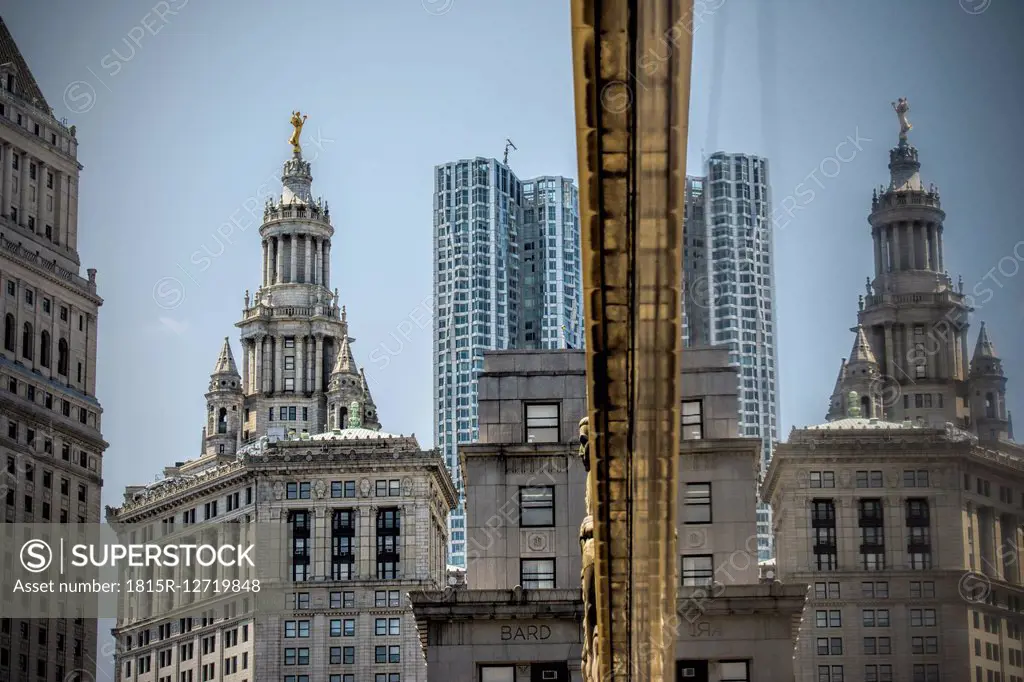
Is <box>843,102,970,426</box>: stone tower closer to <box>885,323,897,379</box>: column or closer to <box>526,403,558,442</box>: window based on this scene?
<box>885,323,897,379</box>: column

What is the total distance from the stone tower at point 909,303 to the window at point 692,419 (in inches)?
3933

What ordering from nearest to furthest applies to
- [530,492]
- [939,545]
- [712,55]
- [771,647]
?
[771,647]
[530,492]
[712,55]
[939,545]

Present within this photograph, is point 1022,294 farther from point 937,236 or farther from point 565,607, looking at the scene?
point 565,607

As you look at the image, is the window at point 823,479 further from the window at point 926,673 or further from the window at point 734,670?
the window at point 734,670

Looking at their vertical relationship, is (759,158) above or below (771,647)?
above

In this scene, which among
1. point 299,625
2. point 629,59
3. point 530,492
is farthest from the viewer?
point 299,625

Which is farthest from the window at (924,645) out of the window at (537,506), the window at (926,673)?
the window at (537,506)

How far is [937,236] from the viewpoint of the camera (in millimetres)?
196625

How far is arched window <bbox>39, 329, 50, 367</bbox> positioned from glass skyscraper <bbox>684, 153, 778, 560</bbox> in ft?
209

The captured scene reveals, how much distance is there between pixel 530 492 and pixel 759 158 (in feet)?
196

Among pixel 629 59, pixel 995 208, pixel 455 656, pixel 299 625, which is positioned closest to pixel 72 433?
pixel 299 625

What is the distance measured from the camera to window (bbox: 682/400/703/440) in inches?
3462

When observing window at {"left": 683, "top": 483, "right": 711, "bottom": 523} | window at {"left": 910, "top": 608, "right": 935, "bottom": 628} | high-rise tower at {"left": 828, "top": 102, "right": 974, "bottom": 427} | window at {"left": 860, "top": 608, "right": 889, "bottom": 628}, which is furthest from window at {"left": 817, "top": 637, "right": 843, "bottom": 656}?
window at {"left": 683, "top": 483, "right": 711, "bottom": 523}

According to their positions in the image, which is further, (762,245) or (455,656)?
(762,245)
